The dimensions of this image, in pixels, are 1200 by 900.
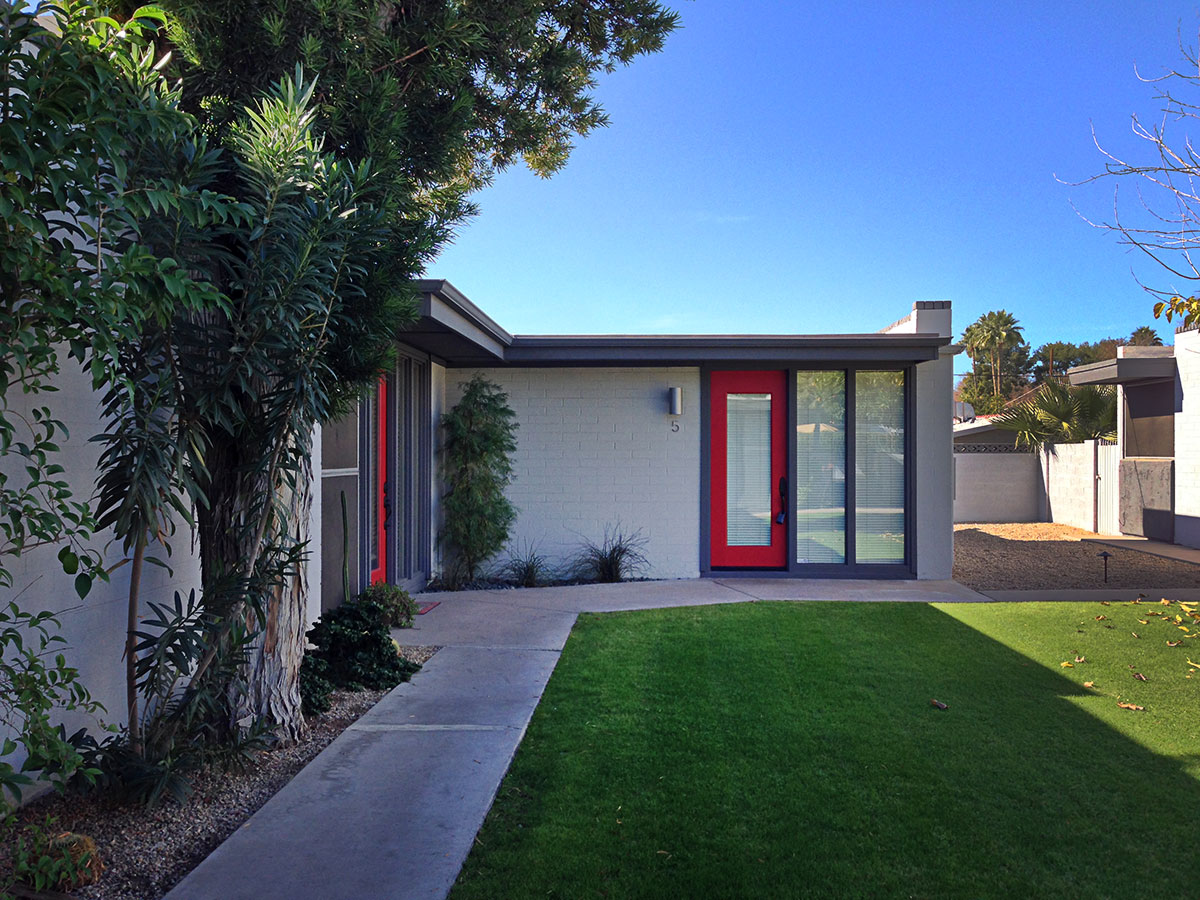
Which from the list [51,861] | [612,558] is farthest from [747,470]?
[51,861]

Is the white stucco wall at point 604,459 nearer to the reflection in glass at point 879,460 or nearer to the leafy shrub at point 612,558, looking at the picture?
the leafy shrub at point 612,558

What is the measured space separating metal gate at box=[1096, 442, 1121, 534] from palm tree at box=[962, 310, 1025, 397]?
31571 mm

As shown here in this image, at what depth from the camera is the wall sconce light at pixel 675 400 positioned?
942 centimetres

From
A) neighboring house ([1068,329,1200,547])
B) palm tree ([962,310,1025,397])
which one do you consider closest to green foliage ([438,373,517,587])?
neighboring house ([1068,329,1200,547])

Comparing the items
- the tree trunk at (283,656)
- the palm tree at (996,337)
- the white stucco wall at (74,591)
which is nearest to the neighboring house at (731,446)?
the tree trunk at (283,656)

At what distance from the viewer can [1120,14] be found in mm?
6262

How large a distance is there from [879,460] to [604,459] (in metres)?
3.39

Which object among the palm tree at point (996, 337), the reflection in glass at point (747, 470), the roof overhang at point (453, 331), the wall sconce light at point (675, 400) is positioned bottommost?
the reflection in glass at point (747, 470)

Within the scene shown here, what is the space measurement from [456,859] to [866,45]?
1173 centimetres

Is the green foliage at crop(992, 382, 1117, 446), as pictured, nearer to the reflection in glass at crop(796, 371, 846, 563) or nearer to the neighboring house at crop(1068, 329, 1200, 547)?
the neighboring house at crop(1068, 329, 1200, 547)

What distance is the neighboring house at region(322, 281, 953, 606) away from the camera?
29.9 ft

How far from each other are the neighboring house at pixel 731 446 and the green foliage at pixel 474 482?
9.4 inches

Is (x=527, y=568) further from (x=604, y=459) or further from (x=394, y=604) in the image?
(x=394, y=604)

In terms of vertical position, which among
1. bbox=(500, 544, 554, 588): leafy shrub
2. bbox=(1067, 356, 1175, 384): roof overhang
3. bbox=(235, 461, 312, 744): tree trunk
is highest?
bbox=(1067, 356, 1175, 384): roof overhang
